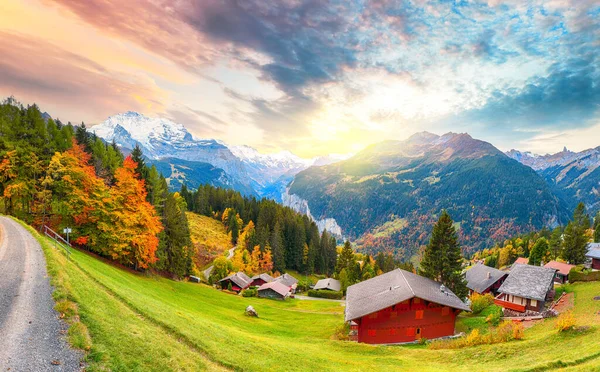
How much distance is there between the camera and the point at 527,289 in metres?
52.7

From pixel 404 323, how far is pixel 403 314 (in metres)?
1.18

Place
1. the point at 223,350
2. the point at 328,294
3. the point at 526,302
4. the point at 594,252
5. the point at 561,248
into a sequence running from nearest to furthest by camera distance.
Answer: the point at 223,350, the point at 526,302, the point at 594,252, the point at 561,248, the point at 328,294

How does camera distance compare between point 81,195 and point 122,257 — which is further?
point 122,257

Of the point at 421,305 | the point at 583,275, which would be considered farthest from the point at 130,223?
the point at 583,275

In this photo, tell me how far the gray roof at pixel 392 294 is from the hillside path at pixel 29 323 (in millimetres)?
29143

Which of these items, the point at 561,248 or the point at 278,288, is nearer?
the point at 278,288

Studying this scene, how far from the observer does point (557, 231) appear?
376 ft

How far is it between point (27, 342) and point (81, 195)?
112ft

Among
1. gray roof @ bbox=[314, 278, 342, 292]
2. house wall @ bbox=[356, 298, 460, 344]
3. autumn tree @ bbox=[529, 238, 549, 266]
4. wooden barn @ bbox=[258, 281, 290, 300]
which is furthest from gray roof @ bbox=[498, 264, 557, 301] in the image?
wooden barn @ bbox=[258, 281, 290, 300]

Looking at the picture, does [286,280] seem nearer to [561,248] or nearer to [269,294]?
[269,294]

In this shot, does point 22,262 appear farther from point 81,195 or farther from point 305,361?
point 305,361

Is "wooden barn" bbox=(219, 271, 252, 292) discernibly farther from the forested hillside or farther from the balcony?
the balcony

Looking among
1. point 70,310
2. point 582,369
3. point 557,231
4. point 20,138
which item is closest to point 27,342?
Result: point 70,310

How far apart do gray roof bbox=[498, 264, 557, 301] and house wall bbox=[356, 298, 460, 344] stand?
23.9 metres
